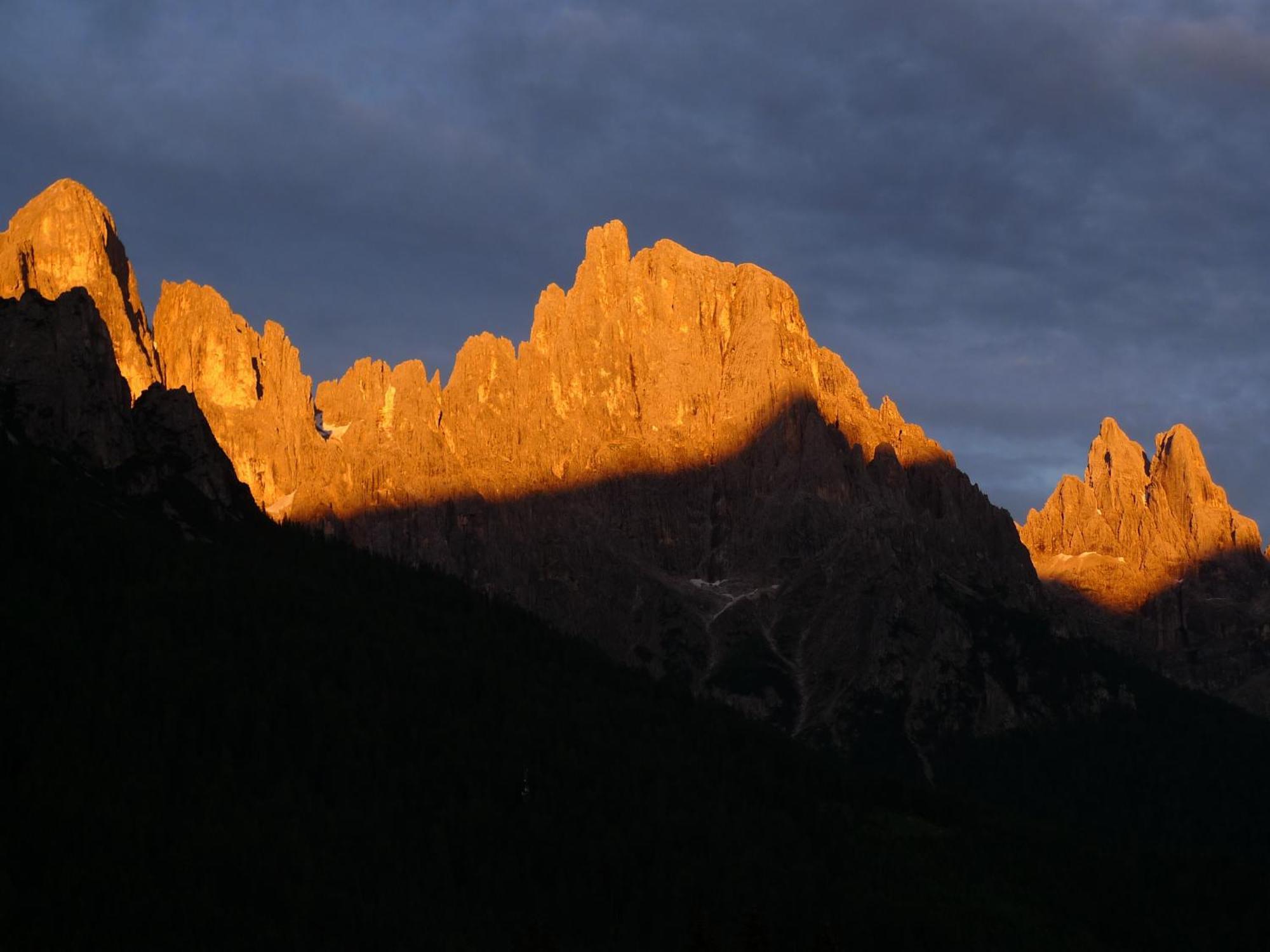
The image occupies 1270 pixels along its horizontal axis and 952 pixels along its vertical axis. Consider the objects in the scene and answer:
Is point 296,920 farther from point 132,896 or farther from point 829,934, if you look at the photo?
point 829,934

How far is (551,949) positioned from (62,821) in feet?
206

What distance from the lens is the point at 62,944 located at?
180375 mm

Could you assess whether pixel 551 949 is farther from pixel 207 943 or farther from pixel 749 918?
pixel 207 943

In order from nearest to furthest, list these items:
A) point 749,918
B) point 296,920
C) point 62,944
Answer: point 749,918, point 62,944, point 296,920

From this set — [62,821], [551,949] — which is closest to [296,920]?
[62,821]

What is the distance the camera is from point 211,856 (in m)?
200

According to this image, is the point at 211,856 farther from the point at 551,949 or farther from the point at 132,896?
the point at 551,949

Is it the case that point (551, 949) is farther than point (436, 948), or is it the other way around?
point (436, 948)

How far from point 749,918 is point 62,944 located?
62.0 m

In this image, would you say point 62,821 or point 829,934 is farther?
point 62,821

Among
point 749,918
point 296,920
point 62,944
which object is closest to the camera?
point 749,918

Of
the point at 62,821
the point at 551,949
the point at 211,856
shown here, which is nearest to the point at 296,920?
the point at 211,856

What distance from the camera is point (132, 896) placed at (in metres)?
190

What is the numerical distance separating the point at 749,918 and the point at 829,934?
35.6 feet
